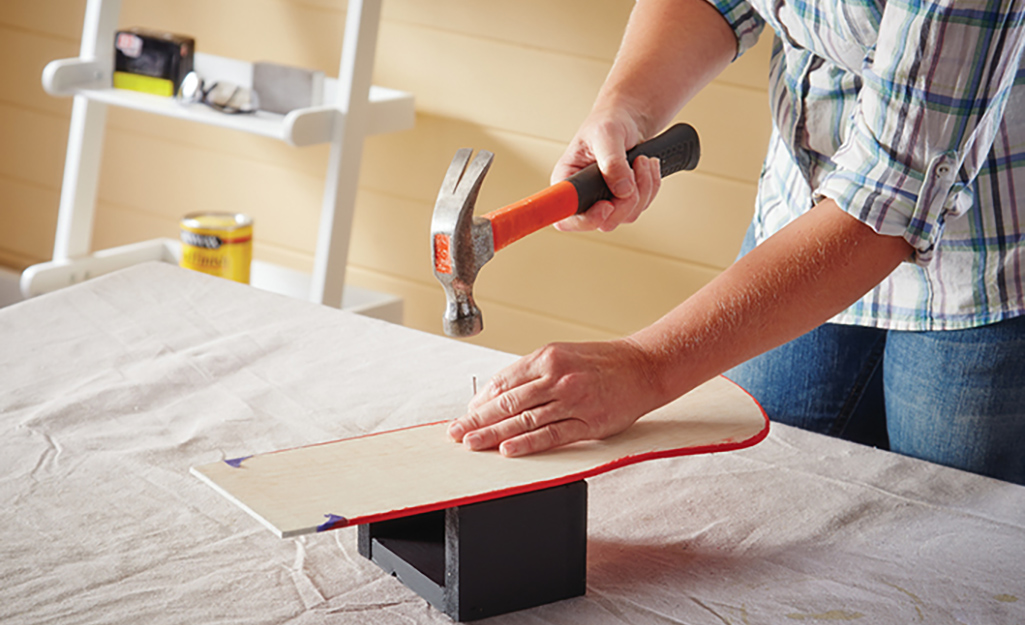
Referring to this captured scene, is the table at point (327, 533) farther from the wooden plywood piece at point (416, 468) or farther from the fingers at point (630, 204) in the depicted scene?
the fingers at point (630, 204)

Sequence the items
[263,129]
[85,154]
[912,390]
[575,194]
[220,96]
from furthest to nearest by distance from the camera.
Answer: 1. [85,154]
2. [220,96]
3. [263,129]
4. [912,390]
5. [575,194]

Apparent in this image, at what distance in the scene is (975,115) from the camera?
0.86 m

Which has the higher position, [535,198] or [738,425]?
[535,198]

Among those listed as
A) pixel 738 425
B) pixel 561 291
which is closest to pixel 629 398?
pixel 738 425

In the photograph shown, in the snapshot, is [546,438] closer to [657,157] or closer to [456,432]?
[456,432]

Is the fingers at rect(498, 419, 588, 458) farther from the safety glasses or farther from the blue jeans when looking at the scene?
the safety glasses

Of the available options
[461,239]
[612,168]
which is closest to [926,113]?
[612,168]

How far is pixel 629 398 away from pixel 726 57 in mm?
547

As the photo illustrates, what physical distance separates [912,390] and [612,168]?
44cm

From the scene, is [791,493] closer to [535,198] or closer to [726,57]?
[535,198]

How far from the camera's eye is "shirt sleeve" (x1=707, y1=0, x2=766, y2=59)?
1.23 meters

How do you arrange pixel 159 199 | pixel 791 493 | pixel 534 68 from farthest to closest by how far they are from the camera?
1. pixel 159 199
2. pixel 534 68
3. pixel 791 493

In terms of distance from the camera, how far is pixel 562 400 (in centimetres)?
91

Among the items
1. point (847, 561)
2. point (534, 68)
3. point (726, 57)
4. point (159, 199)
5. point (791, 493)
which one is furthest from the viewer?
point (159, 199)
